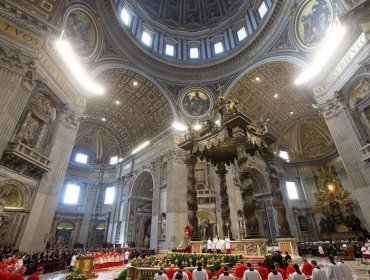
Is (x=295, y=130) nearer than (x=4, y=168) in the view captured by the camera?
No

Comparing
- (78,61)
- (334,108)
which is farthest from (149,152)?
(334,108)

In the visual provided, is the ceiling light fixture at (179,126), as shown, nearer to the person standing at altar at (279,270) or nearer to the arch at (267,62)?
the arch at (267,62)

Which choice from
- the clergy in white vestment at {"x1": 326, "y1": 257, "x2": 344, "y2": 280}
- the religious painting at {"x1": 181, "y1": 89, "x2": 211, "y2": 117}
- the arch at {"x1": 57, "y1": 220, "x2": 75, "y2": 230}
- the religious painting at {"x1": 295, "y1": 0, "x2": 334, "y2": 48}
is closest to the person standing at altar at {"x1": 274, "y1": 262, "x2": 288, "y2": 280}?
the clergy in white vestment at {"x1": 326, "y1": 257, "x2": 344, "y2": 280}

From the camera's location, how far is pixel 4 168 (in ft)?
28.6

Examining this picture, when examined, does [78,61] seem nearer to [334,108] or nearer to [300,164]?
[334,108]

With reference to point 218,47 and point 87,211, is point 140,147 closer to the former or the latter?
point 87,211

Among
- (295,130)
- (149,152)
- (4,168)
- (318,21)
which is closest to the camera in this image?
(4,168)

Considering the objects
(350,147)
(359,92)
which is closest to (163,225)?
(350,147)

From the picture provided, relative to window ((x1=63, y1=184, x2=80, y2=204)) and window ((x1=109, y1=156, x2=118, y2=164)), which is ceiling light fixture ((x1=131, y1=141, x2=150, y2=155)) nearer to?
window ((x1=109, y1=156, x2=118, y2=164))

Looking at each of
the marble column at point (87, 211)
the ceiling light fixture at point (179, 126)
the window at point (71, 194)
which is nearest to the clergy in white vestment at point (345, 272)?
the ceiling light fixture at point (179, 126)

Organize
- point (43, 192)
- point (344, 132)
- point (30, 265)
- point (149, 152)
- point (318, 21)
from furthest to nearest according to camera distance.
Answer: point (149, 152) < point (318, 21) < point (344, 132) < point (43, 192) < point (30, 265)

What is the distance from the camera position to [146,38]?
19.4 metres

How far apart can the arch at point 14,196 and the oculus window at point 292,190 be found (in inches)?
881

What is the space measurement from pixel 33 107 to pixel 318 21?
1670 centimetres
